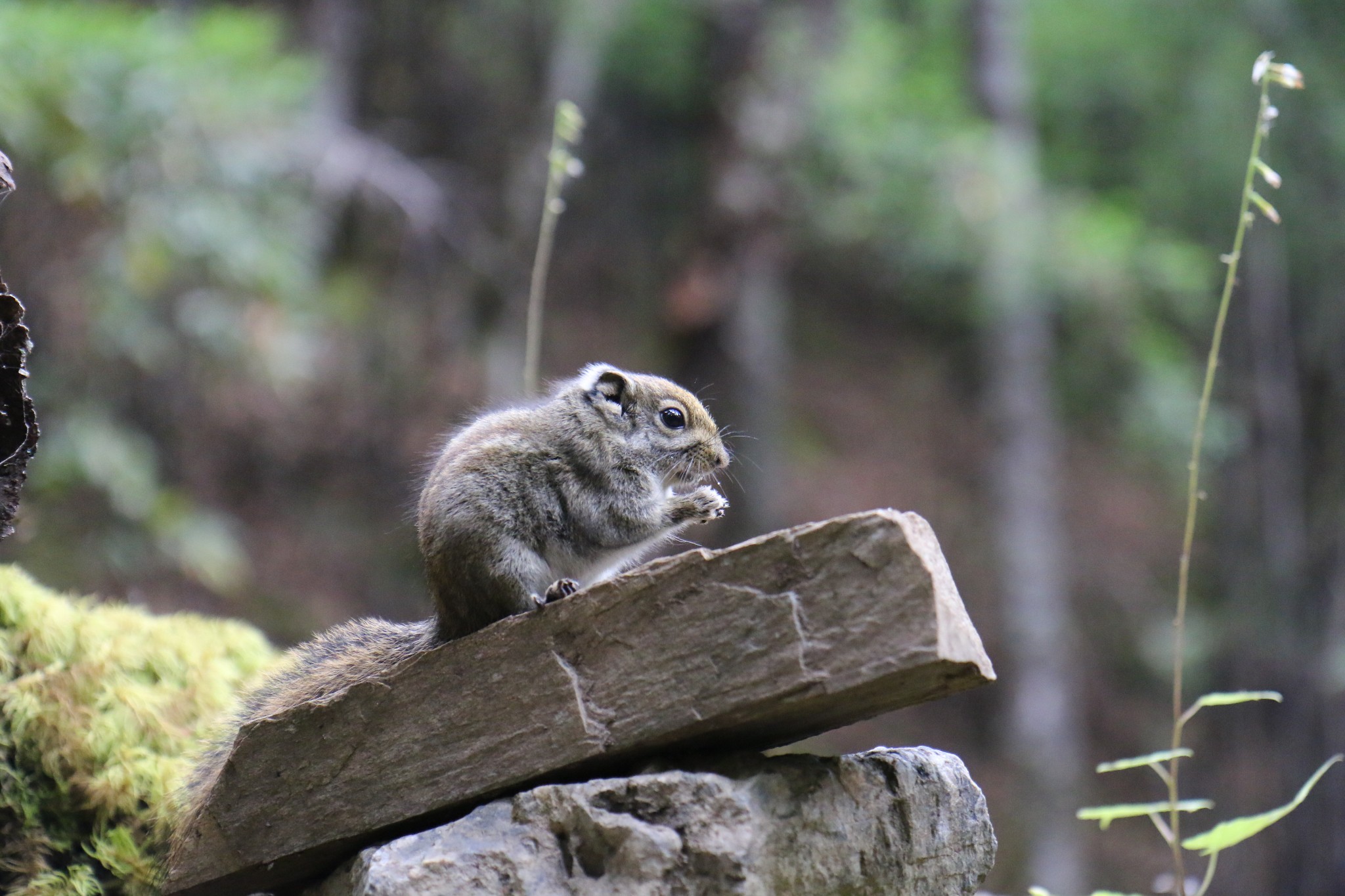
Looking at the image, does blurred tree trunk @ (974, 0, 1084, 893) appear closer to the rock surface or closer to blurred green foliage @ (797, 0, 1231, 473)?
blurred green foliage @ (797, 0, 1231, 473)

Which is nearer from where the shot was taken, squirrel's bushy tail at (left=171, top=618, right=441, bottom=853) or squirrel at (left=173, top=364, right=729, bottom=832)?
squirrel at (left=173, top=364, right=729, bottom=832)

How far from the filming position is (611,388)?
3.33 m

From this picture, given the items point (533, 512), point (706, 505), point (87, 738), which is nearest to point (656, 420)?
point (706, 505)

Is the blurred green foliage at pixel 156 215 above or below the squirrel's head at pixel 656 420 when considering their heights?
above

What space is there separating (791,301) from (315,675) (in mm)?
13161

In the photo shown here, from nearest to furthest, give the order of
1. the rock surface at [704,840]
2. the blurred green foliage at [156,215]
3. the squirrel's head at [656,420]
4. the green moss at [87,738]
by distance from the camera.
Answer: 1. the rock surface at [704,840]
2. the squirrel's head at [656,420]
3. the green moss at [87,738]
4. the blurred green foliage at [156,215]

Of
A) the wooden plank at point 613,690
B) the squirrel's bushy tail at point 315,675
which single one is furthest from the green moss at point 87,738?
the wooden plank at point 613,690

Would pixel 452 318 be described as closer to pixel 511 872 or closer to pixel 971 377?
pixel 971 377

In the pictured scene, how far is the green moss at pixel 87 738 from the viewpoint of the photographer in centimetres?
344

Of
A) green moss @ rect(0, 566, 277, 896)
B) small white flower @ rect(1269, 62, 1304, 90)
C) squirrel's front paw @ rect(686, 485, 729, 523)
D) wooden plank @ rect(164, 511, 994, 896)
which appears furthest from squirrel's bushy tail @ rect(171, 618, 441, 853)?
small white flower @ rect(1269, 62, 1304, 90)

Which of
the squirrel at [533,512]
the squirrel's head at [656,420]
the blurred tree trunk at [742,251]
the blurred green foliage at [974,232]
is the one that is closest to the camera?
the squirrel at [533,512]

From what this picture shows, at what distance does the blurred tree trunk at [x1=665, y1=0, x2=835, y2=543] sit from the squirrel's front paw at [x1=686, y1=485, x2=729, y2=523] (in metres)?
6.21

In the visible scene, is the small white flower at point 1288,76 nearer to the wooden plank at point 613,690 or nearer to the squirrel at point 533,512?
the wooden plank at point 613,690

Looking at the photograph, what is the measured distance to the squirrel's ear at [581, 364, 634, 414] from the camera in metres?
3.30
